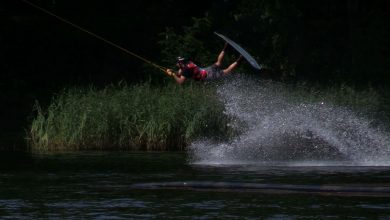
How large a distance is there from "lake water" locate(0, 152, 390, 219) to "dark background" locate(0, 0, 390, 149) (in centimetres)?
1552

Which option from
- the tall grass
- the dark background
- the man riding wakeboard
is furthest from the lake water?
the dark background

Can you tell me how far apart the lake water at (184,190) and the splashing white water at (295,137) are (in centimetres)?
179

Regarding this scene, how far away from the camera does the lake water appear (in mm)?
17656

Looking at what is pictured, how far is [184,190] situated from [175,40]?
2269cm

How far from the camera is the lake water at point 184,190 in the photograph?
57.9 ft

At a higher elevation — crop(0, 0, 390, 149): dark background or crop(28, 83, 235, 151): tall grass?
crop(0, 0, 390, 149): dark background

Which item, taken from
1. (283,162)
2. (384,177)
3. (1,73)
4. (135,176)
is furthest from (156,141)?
(1,73)

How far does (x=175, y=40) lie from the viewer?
42.9 metres

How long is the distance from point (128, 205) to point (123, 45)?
88.5ft

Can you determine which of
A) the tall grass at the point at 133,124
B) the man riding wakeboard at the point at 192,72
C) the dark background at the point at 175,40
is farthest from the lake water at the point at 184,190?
the dark background at the point at 175,40

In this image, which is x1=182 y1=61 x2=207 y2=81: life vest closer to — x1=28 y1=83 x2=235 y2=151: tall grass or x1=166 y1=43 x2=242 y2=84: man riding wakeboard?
x1=166 y1=43 x2=242 y2=84: man riding wakeboard

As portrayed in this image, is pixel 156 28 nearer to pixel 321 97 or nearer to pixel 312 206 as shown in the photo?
pixel 321 97

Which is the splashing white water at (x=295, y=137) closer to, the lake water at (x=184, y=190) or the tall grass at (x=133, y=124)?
the tall grass at (x=133, y=124)

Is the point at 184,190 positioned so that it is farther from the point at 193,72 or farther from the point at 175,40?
the point at 175,40
